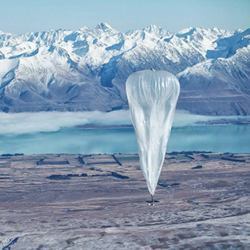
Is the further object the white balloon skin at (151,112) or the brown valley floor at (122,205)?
the brown valley floor at (122,205)

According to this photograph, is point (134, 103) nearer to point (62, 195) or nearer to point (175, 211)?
point (175, 211)

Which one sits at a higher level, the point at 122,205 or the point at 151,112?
the point at 151,112

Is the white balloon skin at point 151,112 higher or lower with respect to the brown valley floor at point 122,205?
higher

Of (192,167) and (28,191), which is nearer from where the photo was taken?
(28,191)

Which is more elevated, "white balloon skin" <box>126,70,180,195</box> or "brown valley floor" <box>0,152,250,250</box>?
"white balloon skin" <box>126,70,180,195</box>

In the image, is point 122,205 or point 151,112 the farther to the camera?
point 122,205

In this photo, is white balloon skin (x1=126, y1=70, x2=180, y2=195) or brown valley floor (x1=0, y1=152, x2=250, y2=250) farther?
brown valley floor (x1=0, y1=152, x2=250, y2=250)

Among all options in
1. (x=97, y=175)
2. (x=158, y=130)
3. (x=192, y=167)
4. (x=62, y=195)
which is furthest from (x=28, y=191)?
(x=158, y=130)

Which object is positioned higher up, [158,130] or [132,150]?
[158,130]
